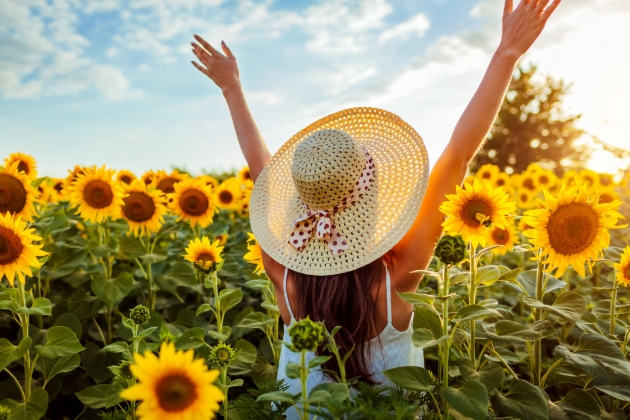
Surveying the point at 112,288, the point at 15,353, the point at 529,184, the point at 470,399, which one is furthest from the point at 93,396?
the point at 529,184

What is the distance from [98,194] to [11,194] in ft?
1.76

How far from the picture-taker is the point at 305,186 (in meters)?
1.80

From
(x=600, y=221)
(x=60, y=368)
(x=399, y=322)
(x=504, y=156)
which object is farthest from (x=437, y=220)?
(x=504, y=156)

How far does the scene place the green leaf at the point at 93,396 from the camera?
205 cm

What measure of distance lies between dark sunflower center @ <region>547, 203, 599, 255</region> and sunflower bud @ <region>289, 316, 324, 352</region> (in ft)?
3.39

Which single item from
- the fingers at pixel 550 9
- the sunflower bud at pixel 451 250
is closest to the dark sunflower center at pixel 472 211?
the sunflower bud at pixel 451 250

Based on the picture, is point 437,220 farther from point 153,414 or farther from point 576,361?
point 153,414

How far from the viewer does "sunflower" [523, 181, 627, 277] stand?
1831 mm

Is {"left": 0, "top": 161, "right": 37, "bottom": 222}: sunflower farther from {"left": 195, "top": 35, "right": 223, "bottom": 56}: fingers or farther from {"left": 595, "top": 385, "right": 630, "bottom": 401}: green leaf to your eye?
{"left": 595, "top": 385, "right": 630, "bottom": 401}: green leaf

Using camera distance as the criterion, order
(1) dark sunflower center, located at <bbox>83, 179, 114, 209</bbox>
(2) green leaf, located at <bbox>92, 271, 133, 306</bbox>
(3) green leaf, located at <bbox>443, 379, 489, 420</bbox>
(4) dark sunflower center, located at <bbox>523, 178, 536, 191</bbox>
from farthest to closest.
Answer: (4) dark sunflower center, located at <bbox>523, 178, 536, 191</bbox>
(1) dark sunflower center, located at <bbox>83, 179, 114, 209</bbox>
(2) green leaf, located at <bbox>92, 271, 133, 306</bbox>
(3) green leaf, located at <bbox>443, 379, 489, 420</bbox>

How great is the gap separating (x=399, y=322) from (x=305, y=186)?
58 centimetres

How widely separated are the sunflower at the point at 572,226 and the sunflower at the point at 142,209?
8.52 feet

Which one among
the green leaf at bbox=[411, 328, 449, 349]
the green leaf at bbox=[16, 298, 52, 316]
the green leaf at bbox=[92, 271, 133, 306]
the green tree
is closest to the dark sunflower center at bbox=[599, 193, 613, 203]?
the green leaf at bbox=[411, 328, 449, 349]

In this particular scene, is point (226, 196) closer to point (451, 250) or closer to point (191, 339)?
point (191, 339)
